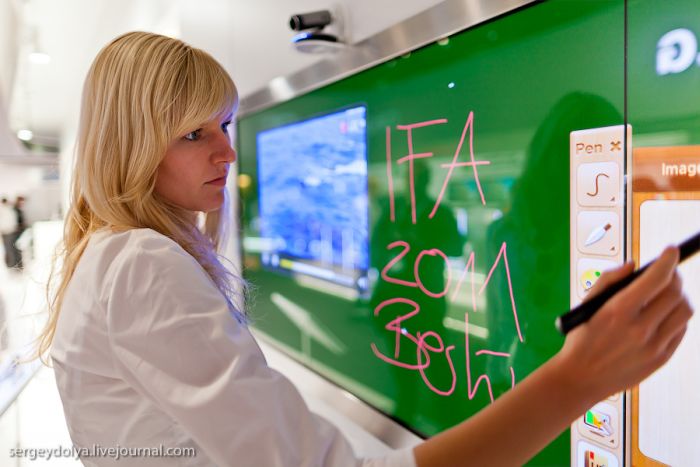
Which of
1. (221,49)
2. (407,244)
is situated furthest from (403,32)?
(221,49)

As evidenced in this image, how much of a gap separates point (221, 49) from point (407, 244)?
1.96 meters

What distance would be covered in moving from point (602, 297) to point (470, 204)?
2.97 feet

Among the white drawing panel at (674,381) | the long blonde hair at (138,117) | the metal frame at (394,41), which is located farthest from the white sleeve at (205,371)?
the metal frame at (394,41)

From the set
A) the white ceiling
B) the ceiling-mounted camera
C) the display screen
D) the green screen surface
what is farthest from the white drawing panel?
the white ceiling

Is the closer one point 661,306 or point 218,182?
point 661,306

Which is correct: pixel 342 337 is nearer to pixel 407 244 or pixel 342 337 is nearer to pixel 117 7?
pixel 407 244

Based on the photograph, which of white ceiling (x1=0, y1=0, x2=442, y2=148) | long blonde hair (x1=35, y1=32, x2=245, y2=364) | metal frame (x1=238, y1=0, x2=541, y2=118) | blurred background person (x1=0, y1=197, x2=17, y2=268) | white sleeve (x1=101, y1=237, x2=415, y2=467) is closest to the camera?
white sleeve (x1=101, y1=237, x2=415, y2=467)

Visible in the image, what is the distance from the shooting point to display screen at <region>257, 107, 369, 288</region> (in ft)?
6.31

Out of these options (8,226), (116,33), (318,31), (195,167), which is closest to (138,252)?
(195,167)

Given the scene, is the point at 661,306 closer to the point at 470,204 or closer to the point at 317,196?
the point at 470,204

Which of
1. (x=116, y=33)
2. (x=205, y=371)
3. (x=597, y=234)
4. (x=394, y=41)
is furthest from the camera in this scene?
(x=116, y=33)

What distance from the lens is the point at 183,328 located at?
2.20ft

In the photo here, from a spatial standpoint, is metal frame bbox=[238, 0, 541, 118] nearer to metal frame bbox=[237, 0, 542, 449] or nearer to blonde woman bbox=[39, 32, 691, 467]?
metal frame bbox=[237, 0, 542, 449]

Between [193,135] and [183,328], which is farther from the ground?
[193,135]
